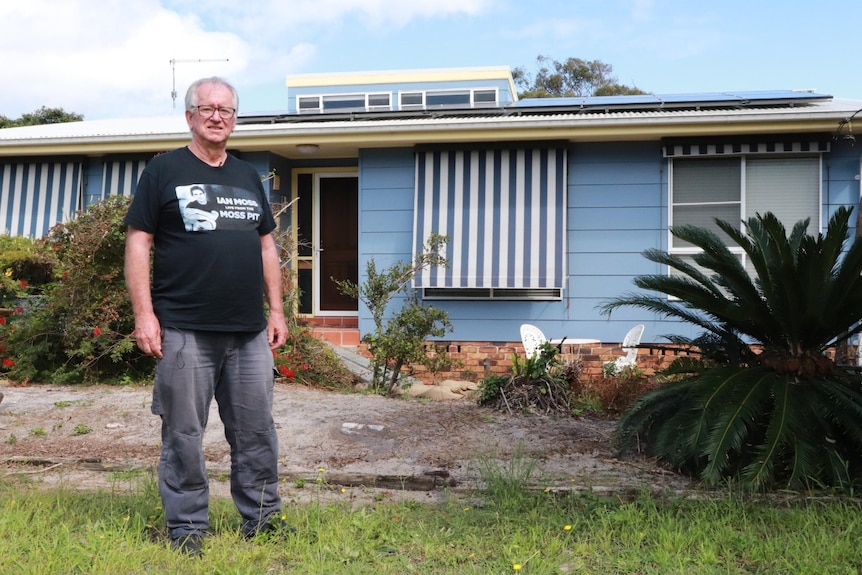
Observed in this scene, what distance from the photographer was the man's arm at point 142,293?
3666 mm

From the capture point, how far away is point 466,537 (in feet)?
13.4

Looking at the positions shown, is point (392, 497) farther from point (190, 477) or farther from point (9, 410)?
point (9, 410)

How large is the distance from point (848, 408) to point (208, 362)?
12.0 ft

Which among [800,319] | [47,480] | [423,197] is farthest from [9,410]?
[800,319]

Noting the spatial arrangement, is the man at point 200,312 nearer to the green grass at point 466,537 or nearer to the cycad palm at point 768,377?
the green grass at point 466,537

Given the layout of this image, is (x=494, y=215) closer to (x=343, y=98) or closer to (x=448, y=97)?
(x=448, y=97)

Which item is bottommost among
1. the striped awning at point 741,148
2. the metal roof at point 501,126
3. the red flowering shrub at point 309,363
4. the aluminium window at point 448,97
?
the red flowering shrub at point 309,363

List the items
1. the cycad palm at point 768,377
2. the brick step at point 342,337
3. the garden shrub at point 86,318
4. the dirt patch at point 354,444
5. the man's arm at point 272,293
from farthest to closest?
the brick step at point 342,337
the garden shrub at point 86,318
the dirt patch at point 354,444
the cycad palm at point 768,377
the man's arm at point 272,293

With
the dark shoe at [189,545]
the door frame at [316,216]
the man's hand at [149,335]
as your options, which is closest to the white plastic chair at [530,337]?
the door frame at [316,216]

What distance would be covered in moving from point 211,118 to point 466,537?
7.48 ft

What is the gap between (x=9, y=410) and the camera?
23.9ft

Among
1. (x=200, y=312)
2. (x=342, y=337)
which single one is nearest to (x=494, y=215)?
(x=342, y=337)

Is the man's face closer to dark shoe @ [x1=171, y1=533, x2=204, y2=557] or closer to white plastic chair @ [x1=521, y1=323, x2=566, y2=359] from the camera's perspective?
dark shoe @ [x1=171, y1=533, x2=204, y2=557]

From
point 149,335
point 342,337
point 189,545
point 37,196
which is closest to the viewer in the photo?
point 149,335
